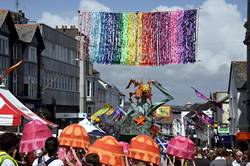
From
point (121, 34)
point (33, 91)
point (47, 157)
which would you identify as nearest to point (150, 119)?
point (47, 157)

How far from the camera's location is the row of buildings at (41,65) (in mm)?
48094

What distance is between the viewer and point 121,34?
2709 cm

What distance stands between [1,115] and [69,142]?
506 centimetres

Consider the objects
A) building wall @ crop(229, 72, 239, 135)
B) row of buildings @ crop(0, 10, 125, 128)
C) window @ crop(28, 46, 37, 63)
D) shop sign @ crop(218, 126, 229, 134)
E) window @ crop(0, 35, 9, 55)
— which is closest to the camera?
window @ crop(0, 35, 9, 55)

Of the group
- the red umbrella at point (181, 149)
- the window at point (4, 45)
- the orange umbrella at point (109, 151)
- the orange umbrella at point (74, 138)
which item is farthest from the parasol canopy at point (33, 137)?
the window at point (4, 45)

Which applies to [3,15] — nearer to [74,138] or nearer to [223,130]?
[223,130]

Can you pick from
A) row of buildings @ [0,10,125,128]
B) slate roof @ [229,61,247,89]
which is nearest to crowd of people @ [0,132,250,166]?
row of buildings @ [0,10,125,128]

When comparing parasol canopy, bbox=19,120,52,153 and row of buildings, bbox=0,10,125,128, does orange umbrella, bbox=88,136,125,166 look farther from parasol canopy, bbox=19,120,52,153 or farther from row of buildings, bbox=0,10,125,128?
row of buildings, bbox=0,10,125,128

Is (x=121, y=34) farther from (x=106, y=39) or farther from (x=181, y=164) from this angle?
(x=181, y=164)

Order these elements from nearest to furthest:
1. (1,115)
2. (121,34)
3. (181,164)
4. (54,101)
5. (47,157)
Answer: (47,157) < (181,164) < (1,115) < (121,34) < (54,101)

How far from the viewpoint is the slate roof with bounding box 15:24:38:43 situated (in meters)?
51.7

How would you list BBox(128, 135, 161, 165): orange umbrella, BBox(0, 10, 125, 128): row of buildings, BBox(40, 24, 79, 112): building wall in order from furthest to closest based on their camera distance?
BBox(40, 24, 79, 112): building wall < BBox(0, 10, 125, 128): row of buildings < BBox(128, 135, 161, 165): orange umbrella

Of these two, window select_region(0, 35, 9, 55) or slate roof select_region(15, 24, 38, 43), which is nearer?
window select_region(0, 35, 9, 55)

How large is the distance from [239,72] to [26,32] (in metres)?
18.4
